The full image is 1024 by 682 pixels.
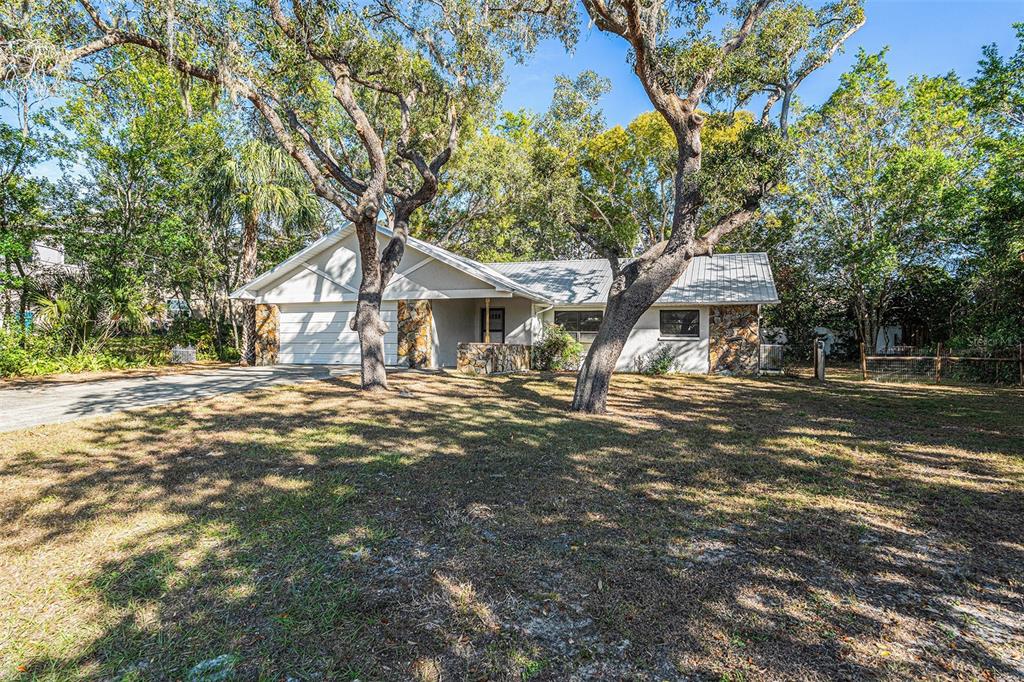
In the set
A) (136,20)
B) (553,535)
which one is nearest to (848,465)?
(553,535)

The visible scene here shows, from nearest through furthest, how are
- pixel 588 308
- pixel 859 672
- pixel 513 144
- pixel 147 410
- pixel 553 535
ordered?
pixel 859 672 → pixel 553 535 → pixel 147 410 → pixel 588 308 → pixel 513 144

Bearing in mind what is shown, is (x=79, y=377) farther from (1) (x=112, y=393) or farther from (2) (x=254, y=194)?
(2) (x=254, y=194)

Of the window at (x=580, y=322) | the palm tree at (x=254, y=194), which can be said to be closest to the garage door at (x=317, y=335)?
the palm tree at (x=254, y=194)

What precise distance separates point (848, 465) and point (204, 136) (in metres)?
21.5

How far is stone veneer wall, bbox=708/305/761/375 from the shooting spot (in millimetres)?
15625

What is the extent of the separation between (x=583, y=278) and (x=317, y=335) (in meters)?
9.85

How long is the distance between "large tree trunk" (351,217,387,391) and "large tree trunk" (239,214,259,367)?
305 inches

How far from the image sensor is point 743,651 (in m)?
2.23

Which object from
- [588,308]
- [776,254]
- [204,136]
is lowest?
[588,308]

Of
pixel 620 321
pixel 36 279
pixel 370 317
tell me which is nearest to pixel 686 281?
pixel 620 321

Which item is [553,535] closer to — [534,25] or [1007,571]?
[1007,571]

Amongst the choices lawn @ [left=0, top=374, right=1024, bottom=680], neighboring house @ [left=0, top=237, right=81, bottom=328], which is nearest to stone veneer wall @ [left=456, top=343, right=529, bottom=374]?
lawn @ [left=0, top=374, right=1024, bottom=680]

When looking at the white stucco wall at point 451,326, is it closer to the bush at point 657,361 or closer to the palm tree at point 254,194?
the palm tree at point 254,194

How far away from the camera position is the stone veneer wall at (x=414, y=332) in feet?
52.0
